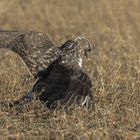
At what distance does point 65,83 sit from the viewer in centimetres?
649

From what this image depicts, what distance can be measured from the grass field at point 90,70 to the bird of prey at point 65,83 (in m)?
0.12

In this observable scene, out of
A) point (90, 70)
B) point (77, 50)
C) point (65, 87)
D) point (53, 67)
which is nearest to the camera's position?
point (65, 87)

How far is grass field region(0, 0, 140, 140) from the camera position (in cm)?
589

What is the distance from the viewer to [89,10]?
11.9 m

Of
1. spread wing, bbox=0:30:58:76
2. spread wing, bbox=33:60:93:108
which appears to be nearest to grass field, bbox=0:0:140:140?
Result: spread wing, bbox=33:60:93:108

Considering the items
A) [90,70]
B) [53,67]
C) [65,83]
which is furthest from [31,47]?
[90,70]

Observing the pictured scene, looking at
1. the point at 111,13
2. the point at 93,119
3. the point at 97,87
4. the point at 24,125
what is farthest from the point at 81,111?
the point at 111,13

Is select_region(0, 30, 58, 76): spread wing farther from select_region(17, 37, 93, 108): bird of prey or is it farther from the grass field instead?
the grass field

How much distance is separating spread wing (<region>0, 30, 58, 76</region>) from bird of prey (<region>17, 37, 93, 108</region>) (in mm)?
104

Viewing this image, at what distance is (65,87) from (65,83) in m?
A: 0.08

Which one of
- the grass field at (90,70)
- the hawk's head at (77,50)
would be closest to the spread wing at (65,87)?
the grass field at (90,70)

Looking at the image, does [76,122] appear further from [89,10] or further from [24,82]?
[89,10]

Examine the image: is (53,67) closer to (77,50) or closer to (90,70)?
(77,50)

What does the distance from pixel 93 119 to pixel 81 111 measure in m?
0.12
